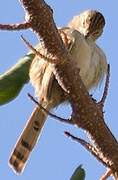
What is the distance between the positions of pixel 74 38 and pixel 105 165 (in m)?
2.41

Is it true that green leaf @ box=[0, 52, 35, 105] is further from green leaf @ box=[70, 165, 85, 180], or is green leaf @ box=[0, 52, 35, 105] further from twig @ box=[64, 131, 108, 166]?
twig @ box=[64, 131, 108, 166]

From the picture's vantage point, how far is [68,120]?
2.06m

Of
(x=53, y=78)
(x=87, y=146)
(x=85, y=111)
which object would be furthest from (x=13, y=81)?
(x=53, y=78)

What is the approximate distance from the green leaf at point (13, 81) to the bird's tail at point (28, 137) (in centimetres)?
94

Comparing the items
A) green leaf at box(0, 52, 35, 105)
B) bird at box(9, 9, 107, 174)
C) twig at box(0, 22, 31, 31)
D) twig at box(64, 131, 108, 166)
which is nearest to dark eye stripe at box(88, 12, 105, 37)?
bird at box(9, 9, 107, 174)

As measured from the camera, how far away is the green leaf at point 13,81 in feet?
8.34

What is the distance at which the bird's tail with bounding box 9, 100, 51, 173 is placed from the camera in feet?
12.5

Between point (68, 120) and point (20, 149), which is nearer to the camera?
point (68, 120)

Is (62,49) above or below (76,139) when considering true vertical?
above

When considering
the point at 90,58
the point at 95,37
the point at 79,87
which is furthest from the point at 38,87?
the point at 79,87

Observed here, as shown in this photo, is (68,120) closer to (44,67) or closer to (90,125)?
(90,125)

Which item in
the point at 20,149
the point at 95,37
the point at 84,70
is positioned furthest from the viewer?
the point at 95,37

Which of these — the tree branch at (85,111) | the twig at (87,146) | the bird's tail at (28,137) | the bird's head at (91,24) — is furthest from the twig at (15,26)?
the bird's head at (91,24)

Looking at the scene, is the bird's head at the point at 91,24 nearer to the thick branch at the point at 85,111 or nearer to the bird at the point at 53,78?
the bird at the point at 53,78
